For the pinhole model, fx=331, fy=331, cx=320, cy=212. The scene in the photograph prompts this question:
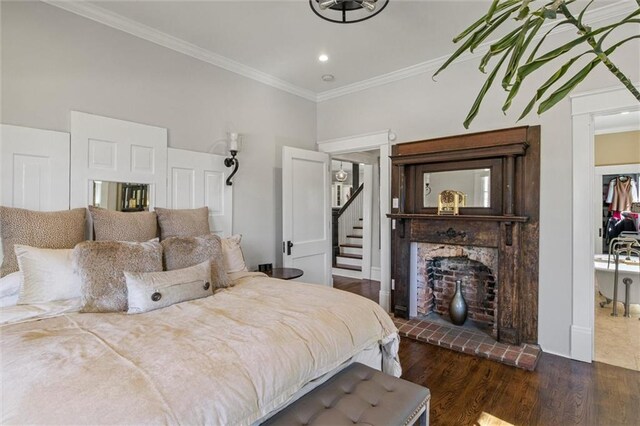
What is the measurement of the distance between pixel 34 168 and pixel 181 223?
102 centimetres

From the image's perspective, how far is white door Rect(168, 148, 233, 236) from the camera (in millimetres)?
3037

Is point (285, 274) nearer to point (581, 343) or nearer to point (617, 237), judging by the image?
point (581, 343)

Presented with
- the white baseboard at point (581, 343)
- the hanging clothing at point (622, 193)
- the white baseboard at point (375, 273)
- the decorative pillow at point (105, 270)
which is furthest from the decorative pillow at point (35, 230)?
the hanging clothing at point (622, 193)

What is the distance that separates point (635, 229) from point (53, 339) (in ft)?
25.0

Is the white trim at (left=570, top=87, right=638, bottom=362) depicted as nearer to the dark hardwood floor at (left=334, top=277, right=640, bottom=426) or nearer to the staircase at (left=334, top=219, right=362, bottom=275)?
the dark hardwood floor at (left=334, top=277, right=640, bottom=426)

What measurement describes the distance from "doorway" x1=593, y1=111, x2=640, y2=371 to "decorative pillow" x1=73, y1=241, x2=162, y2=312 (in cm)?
367

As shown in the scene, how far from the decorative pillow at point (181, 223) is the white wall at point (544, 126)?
2.32 metres

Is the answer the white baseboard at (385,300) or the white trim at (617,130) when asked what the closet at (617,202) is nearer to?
the white trim at (617,130)

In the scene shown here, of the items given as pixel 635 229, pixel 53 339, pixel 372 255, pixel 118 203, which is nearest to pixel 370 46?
pixel 118 203

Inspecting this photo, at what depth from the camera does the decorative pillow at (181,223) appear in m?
2.69

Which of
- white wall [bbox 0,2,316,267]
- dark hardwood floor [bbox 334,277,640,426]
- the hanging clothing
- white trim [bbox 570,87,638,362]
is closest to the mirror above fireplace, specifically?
white trim [bbox 570,87,638,362]

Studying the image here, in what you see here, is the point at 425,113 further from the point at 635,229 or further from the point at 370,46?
the point at 635,229

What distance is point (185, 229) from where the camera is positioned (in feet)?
9.05

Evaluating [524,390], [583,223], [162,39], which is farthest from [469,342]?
[162,39]
